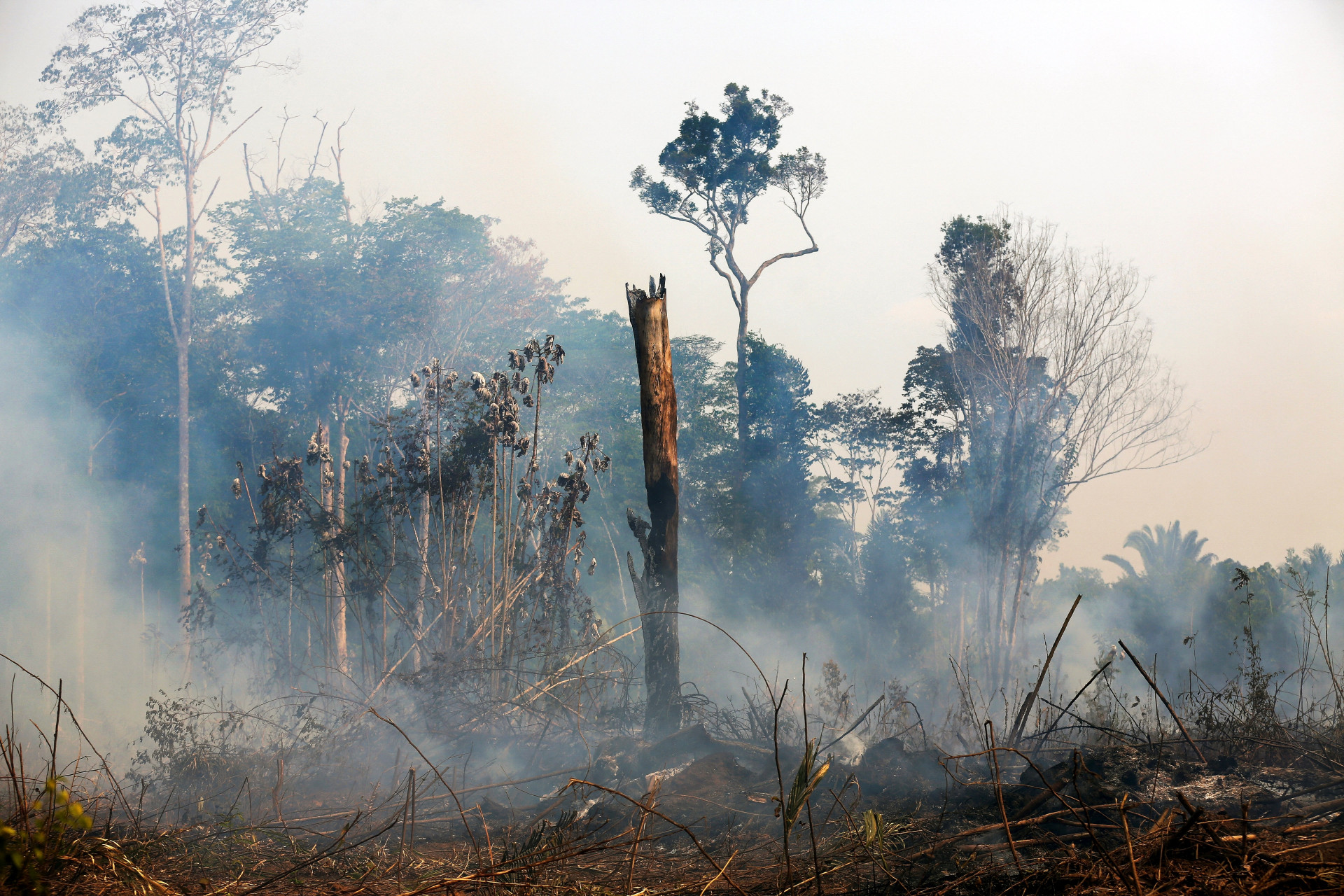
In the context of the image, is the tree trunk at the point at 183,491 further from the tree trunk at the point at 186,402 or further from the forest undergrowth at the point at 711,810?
the forest undergrowth at the point at 711,810

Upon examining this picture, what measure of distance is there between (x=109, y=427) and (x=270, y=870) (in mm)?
18937

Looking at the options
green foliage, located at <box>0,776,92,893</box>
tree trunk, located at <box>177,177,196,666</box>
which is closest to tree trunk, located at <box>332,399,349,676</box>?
tree trunk, located at <box>177,177,196,666</box>

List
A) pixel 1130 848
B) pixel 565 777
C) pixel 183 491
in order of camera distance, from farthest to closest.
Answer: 1. pixel 183 491
2. pixel 565 777
3. pixel 1130 848

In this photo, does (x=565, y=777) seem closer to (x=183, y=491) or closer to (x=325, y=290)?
(x=183, y=491)

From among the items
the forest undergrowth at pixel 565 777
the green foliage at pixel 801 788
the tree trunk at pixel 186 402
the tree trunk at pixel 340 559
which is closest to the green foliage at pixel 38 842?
the forest undergrowth at pixel 565 777

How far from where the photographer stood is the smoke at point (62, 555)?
16953 millimetres

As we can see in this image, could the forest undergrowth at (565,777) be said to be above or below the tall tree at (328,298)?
below

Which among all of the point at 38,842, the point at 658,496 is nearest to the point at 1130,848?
the point at 38,842

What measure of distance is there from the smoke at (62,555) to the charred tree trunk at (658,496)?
13.8 metres

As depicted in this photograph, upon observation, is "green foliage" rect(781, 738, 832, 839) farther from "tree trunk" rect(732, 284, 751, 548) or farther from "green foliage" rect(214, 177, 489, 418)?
"green foliage" rect(214, 177, 489, 418)

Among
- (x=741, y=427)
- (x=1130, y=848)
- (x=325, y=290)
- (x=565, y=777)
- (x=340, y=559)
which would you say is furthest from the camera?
(x=325, y=290)

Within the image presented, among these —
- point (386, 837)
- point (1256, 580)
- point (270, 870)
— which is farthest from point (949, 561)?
point (270, 870)

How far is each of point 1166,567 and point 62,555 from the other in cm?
2678

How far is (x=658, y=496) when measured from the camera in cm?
761
